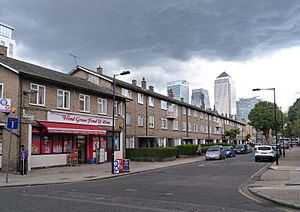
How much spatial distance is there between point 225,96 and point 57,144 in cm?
12394

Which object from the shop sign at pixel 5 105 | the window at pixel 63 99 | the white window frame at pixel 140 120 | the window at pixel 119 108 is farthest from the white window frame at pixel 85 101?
the white window frame at pixel 140 120

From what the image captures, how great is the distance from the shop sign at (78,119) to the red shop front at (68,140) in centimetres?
32

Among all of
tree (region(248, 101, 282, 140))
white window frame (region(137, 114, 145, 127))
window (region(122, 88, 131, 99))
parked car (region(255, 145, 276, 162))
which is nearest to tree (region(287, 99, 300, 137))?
parked car (region(255, 145, 276, 162))

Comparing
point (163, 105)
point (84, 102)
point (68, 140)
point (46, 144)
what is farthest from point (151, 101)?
point (46, 144)

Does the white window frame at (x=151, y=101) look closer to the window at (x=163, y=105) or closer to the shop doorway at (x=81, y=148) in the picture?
the window at (x=163, y=105)

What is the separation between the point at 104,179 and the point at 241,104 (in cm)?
11866

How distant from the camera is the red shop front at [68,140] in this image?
2411 cm

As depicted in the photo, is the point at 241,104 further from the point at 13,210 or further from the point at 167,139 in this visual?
the point at 13,210

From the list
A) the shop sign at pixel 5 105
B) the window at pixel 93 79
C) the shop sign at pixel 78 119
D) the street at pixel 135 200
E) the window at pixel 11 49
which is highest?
the window at pixel 11 49

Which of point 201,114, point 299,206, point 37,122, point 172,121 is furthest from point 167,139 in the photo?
point 299,206

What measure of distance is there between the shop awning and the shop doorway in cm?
119

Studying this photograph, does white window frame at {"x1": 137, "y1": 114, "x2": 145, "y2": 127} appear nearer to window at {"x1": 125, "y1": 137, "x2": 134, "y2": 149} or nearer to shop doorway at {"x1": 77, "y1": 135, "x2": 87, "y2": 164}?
window at {"x1": 125, "y1": 137, "x2": 134, "y2": 149}

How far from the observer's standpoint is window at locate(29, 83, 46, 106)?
23.7 metres

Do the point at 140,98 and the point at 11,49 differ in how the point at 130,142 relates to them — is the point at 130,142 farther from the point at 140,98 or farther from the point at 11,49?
the point at 11,49
